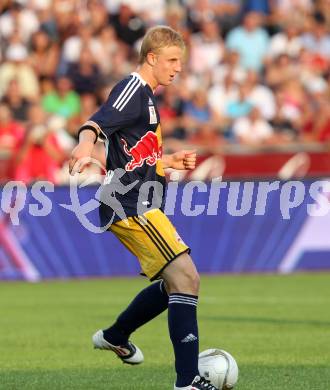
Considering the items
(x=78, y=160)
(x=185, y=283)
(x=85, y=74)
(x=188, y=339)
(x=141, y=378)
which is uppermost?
(x=78, y=160)

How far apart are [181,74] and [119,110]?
13.0 m

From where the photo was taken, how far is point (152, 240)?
676 centimetres

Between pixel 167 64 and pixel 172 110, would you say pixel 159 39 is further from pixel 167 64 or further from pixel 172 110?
pixel 172 110

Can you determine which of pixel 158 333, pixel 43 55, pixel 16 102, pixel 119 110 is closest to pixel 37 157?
pixel 16 102

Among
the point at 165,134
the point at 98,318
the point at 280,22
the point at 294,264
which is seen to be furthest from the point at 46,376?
the point at 280,22

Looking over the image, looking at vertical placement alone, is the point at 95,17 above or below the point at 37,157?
above

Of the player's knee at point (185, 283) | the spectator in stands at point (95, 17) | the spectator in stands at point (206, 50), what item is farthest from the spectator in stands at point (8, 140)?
the player's knee at point (185, 283)

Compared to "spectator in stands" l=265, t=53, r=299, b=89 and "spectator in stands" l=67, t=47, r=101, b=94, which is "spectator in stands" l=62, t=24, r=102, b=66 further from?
"spectator in stands" l=265, t=53, r=299, b=89

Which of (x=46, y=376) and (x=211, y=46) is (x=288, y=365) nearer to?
(x=46, y=376)

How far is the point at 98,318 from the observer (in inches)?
447

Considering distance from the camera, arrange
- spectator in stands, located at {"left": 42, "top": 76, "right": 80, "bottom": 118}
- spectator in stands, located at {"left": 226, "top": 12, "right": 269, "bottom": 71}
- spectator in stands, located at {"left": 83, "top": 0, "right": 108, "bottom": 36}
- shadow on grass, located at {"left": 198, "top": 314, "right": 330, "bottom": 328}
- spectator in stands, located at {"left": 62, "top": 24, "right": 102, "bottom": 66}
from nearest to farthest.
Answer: shadow on grass, located at {"left": 198, "top": 314, "right": 330, "bottom": 328}, spectator in stands, located at {"left": 42, "top": 76, "right": 80, "bottom": 118}, spectator in stands, located at {"left": 62, "top": 24, "right": 102, "bottom": 66}, spectator in stands, located at {"left": 83, "top": 0, "right": 108, "bottom": 36}, spectator in stands, located at {"left": 226, "top": 12, "right": 269, "bottom": 71}


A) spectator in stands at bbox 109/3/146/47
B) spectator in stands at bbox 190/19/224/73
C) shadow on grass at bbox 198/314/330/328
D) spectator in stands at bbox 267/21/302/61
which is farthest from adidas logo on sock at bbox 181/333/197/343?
spectator in stands at bbox 267/21/302/61

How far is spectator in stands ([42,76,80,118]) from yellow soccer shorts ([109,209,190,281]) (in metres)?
11.5

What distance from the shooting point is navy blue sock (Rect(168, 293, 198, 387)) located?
21.5 ft
